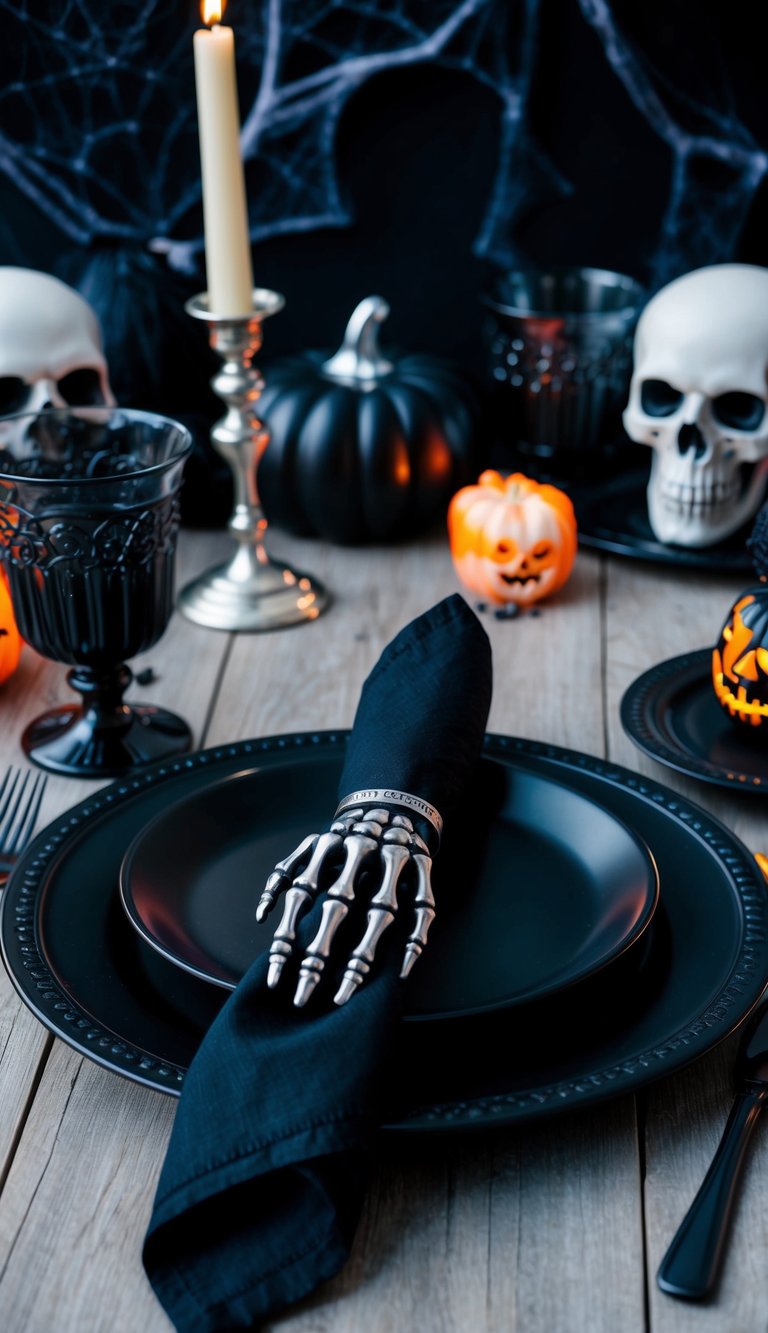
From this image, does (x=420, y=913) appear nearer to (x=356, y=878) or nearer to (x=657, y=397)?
(x=356, y=878)

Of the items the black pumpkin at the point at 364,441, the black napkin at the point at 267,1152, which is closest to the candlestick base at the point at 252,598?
the black pumpkin at the point at 364,441

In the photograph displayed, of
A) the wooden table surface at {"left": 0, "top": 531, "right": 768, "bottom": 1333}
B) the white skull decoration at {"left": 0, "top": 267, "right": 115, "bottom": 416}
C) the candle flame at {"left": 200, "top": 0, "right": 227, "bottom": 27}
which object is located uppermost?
the candle flame at {"left": 200, "top": 0, "right": 227, "bottom": 27}

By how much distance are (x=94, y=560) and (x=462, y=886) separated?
1.27ft

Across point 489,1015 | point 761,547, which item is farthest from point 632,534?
point 489,1015

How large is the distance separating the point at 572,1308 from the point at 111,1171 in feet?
0.79

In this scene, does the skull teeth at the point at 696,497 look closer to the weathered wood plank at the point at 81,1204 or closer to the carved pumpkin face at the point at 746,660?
the carved pumpkin face at the point at 746,660

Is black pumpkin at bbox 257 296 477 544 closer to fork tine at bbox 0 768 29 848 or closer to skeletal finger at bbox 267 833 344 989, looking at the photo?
fork tine at bbox 0 768 29 848

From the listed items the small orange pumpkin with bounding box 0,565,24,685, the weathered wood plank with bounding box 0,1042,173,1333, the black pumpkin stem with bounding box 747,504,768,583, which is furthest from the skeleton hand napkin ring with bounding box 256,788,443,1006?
the small orange pumpkin with bounding box 0,565,24,685

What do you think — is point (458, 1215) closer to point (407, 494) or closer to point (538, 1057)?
point (538, 1057)

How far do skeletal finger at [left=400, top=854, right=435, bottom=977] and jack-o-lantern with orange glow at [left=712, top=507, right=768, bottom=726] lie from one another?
372mm

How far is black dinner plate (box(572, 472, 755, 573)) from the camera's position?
1.40 m

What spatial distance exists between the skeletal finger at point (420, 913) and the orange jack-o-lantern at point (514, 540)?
652 mm

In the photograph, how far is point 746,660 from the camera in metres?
1.00

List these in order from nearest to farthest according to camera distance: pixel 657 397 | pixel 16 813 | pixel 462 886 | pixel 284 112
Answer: pixel 462 886 < pixel 16 813 < pixel 657 397 < pixel 284 112
